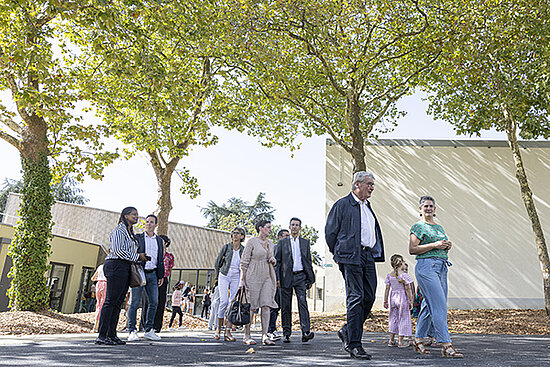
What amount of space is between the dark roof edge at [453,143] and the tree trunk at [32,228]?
10.0 meters

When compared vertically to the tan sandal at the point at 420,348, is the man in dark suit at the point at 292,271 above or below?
above

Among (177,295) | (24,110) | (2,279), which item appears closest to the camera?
(24,110)

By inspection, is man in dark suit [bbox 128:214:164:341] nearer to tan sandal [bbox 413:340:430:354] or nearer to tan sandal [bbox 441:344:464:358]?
Result: tan sandal [bbox 413:340:430:354]

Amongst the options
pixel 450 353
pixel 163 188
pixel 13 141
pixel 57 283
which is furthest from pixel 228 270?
pixel 57 283

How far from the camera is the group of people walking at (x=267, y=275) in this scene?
688cm

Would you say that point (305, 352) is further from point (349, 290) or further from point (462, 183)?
point (462, 183)

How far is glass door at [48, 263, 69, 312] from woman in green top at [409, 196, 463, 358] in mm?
23785

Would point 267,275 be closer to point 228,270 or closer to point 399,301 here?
point 228,270

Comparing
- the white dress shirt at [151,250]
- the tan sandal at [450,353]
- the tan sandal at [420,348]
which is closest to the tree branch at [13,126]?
the white dress shirt at [151,250]

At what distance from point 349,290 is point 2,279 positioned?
19.1 m

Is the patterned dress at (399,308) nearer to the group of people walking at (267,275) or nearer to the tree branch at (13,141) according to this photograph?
the group of people walking at (267,275)

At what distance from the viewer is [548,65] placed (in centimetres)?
1136

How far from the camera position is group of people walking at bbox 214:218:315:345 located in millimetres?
6879

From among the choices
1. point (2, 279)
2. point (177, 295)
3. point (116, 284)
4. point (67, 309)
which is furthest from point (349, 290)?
point (67, 309)
